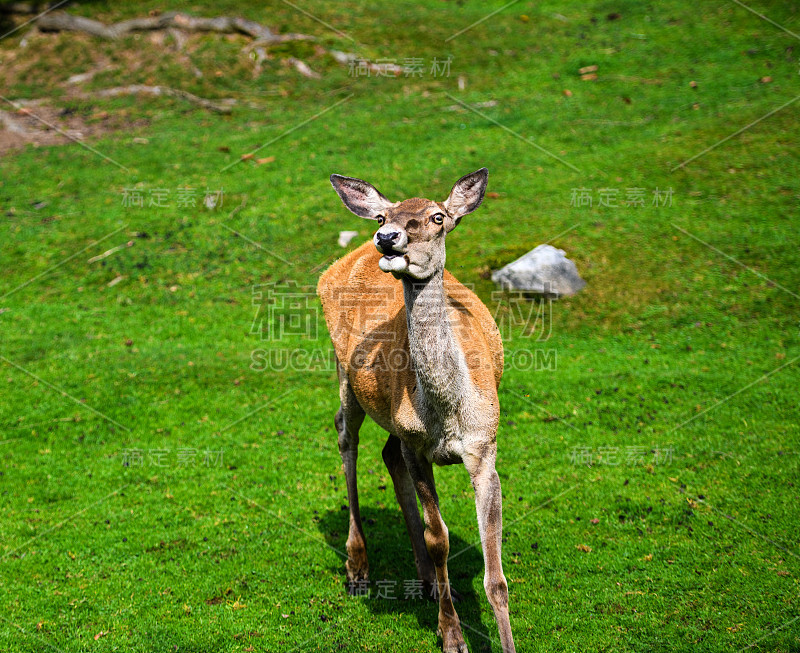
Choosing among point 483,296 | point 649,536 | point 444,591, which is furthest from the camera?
point 483,296

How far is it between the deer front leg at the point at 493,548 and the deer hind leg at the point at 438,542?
2.26 ft

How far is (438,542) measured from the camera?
6.96 metres

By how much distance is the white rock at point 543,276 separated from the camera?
1407cm

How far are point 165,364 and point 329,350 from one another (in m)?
3.01

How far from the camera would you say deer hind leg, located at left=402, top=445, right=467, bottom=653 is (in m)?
6.95

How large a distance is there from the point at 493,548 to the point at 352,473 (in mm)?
2810

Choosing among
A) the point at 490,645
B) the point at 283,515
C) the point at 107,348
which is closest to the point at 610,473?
the point at 490,645

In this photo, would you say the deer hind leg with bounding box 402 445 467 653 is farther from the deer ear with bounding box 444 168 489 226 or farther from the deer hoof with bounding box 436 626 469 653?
the deer ear with bounding box 444 168 489 226

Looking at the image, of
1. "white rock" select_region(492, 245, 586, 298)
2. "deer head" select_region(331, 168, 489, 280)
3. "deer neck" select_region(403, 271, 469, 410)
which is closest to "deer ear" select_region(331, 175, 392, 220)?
"deer head" select_region(331, 168, 489, 280)

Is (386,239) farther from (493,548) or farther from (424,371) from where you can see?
(493,548)

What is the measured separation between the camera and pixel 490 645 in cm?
720

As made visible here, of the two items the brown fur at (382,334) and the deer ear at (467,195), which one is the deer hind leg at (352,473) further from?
the deer ear at (467,195)

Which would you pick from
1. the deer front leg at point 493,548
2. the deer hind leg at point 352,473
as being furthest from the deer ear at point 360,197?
the deer front leg at point 493,548

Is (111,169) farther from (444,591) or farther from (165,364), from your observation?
(444,591)
